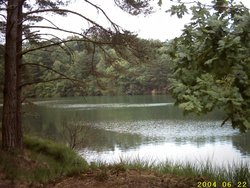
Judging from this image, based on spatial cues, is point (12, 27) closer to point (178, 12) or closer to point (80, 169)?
point (80, 169)

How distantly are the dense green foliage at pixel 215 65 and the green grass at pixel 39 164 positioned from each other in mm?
2768

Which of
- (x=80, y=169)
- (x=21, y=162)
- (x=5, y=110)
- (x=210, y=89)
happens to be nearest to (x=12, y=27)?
(x=5, y=110)

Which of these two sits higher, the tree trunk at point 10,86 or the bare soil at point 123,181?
the tree trunk at point 10,86

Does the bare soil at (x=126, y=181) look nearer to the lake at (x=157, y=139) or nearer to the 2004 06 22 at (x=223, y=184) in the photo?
the 2004 06 22 at (x=223, y=184)

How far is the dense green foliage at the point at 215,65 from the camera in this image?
2.59 meters

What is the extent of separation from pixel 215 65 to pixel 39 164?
22.1 ft

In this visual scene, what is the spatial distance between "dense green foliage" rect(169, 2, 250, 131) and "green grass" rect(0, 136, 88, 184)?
277cm

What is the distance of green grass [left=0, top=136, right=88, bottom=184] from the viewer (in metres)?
5.36

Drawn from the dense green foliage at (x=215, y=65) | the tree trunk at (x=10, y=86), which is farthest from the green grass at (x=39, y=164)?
the dense green foliage at (x=215, y=65)

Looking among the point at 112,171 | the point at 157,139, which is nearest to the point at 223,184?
the point at 112,171

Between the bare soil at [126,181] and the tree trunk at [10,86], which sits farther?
the tree trunk at [10,86]

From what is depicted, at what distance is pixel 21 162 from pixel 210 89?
5.83 m

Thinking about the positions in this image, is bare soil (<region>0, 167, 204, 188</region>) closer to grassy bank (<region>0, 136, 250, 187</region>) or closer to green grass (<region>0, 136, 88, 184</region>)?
grassy bank (<region>0, 136, 250, 187</region>)

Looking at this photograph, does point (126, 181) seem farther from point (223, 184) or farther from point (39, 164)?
point (39, 164)
